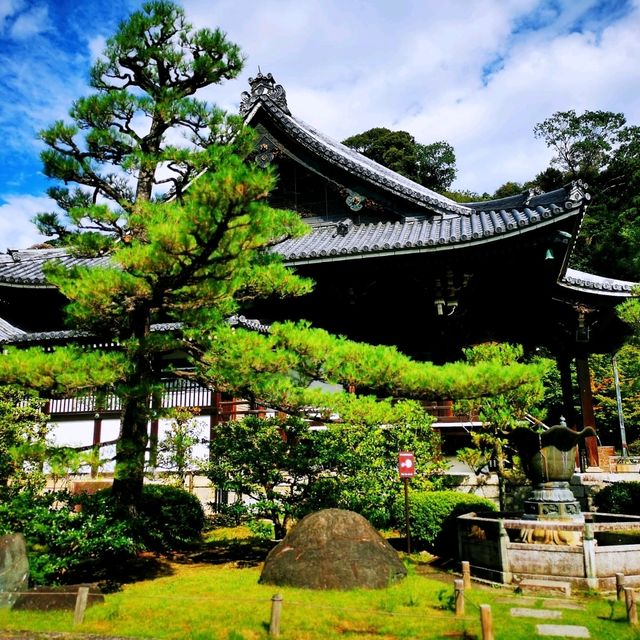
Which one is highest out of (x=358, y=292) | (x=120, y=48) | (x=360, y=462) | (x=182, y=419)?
(x=120, y=48)

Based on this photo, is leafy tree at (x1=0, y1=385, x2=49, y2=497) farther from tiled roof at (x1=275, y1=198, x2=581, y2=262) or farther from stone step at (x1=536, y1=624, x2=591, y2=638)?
stone step at (x1=536, y1=624, x2=591, y2=638)

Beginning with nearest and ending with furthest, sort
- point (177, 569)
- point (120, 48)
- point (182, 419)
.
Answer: point (120, 48)
point (177, 569)
point (182, 419)

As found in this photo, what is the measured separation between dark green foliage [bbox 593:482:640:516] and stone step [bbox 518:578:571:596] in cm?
534

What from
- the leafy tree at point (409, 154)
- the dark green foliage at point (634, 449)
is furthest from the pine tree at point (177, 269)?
the leafy tree at point (409, 154)

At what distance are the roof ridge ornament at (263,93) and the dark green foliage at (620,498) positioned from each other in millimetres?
13410

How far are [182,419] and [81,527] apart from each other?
5.46 m

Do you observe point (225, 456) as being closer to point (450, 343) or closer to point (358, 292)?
point (358, 292)

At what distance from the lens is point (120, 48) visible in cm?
887

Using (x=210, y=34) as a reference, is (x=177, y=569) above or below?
below

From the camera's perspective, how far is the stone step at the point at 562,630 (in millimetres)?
6145

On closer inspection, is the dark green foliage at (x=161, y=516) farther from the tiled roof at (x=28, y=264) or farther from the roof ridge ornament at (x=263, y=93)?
the roof ridge ornament at (x=263, y=93)

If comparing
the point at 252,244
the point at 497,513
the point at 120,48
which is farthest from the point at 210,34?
the point at 497,513

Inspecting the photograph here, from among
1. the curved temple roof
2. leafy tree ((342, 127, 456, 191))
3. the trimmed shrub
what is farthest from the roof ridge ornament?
leafy tree ((342, 127, 456, 191))

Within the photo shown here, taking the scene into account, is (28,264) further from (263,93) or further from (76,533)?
(76,533)
